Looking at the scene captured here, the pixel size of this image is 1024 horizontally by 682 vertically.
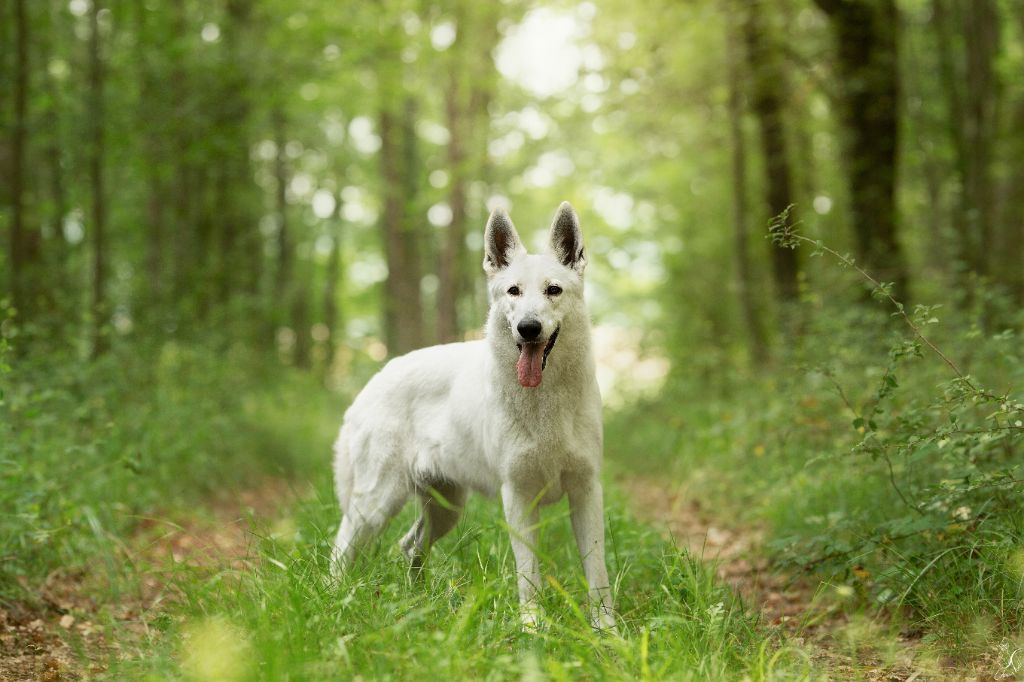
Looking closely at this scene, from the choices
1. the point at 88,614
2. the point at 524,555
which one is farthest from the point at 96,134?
the point at 524,555

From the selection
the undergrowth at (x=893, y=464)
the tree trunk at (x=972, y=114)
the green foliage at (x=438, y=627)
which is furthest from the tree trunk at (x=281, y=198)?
the green foliage at (x=438, y=627)

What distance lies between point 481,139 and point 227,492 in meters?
9.45

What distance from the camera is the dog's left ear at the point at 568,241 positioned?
4395mm

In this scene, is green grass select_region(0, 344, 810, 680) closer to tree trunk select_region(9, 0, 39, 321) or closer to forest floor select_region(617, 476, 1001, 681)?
forest floor select_region(617, 476, 1001, 681)

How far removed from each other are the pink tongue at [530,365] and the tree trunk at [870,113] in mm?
6877

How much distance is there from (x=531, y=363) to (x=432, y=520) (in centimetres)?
139

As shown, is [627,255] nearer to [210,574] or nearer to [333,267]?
[333,267]

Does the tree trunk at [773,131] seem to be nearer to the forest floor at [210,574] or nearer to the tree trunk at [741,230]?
the tree trunk at [741,230]

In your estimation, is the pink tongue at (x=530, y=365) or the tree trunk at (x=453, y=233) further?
the tree trunk at (x=453, y=233)

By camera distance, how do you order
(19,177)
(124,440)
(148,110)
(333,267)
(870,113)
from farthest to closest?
(333,267) < (148,110) < (870,113) < (19,177) < (124,440)

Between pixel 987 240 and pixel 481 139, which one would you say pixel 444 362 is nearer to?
pixel 987 240

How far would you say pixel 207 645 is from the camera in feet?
10.6

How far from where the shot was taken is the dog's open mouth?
13.5 feet

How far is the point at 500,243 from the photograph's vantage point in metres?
4.57
